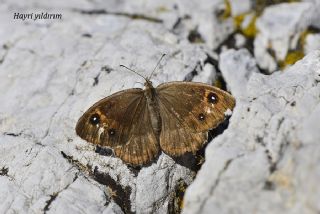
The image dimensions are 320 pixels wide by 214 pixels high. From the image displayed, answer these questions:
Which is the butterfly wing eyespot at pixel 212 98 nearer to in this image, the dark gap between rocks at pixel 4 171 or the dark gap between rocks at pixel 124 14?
the dark gap between rocks at pixel 4 171

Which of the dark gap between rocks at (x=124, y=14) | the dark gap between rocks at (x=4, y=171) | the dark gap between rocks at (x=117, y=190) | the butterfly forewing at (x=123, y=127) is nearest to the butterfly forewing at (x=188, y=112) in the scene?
the butterfly forewing at (x=123, y=127)

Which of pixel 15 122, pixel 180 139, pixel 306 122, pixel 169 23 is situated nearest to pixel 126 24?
pixel 169 23

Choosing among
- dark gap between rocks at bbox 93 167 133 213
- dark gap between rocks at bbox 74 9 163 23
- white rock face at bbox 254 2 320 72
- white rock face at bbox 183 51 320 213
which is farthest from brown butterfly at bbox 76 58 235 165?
dark gap between rocks at bbox 74 9 163 23

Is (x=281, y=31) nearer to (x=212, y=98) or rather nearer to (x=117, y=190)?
(x=212, y=98)

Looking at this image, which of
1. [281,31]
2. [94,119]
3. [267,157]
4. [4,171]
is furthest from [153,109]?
[281,31]

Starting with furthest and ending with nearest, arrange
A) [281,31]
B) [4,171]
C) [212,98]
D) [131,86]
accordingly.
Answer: [281,31] → [131,86] → [4,171] → [212,98]

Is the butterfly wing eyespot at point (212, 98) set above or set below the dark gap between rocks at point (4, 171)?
above

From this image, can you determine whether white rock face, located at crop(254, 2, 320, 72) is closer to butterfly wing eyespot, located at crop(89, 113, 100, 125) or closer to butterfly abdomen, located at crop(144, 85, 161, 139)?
butterfly abdomen, located at crop(144, 85, 161, 139)

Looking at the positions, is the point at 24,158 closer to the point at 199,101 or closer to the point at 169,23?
the point at 199,101
